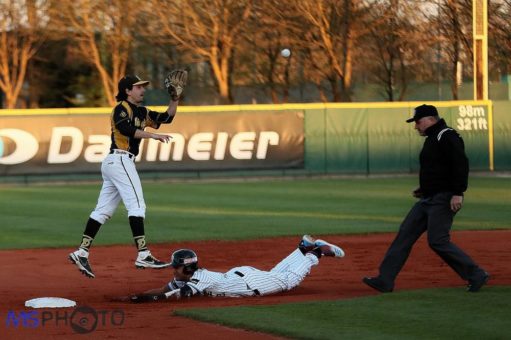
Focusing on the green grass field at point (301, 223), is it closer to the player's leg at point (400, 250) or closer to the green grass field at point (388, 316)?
the green grass field at point (388, 316)

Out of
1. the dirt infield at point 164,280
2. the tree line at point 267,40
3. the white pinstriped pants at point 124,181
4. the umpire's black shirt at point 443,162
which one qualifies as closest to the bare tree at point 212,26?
the tree line at point 267,40

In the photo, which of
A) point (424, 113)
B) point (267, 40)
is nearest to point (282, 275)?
point (424, 113)

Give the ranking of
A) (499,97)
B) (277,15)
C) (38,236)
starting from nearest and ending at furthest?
(38,236) < (277,15) < (499,97)

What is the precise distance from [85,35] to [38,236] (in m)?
33.0

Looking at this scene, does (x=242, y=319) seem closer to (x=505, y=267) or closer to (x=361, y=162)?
(x=505, y=267)

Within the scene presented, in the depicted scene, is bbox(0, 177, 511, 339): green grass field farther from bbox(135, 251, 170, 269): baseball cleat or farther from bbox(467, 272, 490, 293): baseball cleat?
bbox(135, 251, 170, 269): baseball cleat

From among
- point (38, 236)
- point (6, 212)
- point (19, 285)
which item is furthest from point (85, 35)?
point (19, 285)

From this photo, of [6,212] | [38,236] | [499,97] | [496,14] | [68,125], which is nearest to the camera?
[38,236]

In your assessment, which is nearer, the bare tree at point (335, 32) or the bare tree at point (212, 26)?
the bare tree at point (335, 32)

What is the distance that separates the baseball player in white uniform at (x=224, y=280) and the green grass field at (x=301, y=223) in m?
0.78

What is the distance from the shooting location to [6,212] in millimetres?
19984

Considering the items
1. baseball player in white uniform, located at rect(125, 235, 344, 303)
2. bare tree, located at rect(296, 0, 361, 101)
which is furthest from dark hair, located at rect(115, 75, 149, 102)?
bare tree, located at rect(296, 0, 361, 101)

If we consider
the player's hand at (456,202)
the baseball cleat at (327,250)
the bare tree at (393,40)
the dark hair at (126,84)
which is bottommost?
the baseball cleat at (327,250)

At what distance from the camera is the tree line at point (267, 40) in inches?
1558
